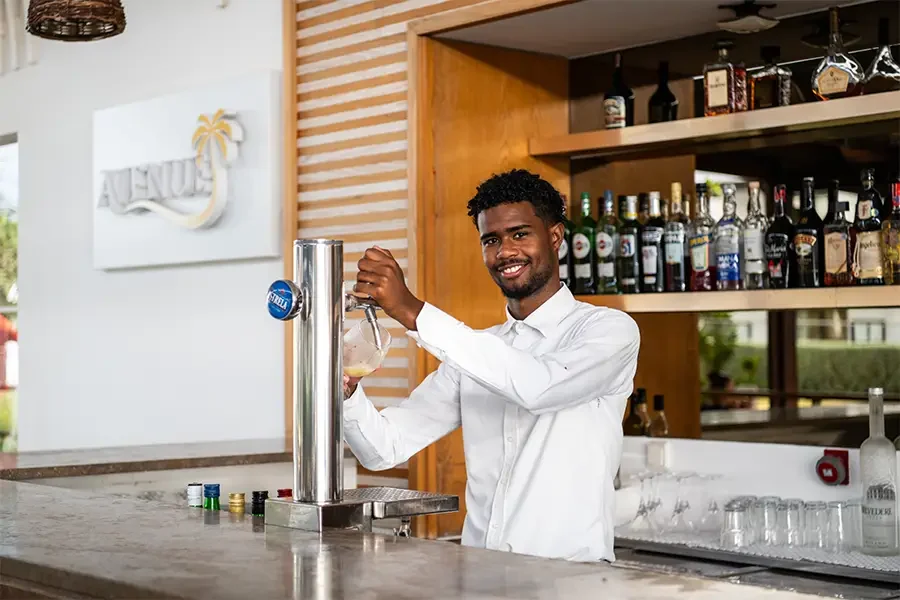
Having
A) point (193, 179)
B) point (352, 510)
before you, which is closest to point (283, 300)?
point (352, 510)

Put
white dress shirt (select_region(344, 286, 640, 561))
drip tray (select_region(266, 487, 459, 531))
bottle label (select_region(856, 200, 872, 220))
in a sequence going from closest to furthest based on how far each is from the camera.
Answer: drip tray (select_region(266, 487, 459, 531)) < white dress shirt (select_region(344, 286, 640, 561)) < bottle label (select_region(856, 200, 872, 220))

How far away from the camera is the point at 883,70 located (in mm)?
3227

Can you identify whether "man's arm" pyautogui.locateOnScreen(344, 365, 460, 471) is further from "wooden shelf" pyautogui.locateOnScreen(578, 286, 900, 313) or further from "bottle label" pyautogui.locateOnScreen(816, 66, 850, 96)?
"bottle label" pyautogui.locateOnScreen(816, 66, 850, 96)

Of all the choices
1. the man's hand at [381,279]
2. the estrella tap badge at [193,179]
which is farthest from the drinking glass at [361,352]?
the estrella tap badge at [193,179]

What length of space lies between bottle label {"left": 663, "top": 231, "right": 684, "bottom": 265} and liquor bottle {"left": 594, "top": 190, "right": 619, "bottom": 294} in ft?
0.58

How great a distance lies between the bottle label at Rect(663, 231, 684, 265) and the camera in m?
3.53

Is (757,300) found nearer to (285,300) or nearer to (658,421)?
(658,421)

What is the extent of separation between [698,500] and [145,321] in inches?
90.5

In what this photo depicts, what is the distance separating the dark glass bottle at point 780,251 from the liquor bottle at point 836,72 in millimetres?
298

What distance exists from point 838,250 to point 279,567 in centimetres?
215

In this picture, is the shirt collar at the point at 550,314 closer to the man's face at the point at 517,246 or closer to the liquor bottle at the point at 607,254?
the man's face at the point at 517,246

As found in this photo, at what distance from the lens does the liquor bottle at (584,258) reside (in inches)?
146

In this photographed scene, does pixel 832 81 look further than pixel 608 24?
No

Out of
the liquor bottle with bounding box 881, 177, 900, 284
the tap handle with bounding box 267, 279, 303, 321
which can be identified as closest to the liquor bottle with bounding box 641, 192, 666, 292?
the liquor bottle with bounding box 881, 177, 900, 284
